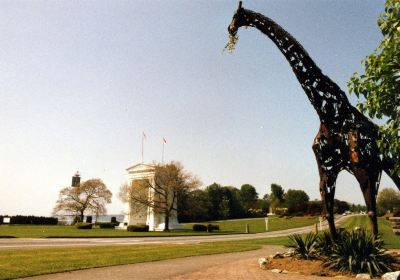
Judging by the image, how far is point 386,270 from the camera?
399 inches

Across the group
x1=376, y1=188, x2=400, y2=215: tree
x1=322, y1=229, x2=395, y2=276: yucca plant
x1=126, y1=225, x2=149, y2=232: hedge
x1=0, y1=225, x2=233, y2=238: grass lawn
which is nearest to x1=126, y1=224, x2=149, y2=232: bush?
x1=126, y1=225, x2=149, y2=232: hedge

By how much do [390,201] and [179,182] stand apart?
71.4 meters

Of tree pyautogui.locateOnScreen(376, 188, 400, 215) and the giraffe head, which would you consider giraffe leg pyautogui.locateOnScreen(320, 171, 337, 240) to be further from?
tree pyautogui.locateOnScreen(376, 188, 400, 215)

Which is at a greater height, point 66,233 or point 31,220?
point 31,220

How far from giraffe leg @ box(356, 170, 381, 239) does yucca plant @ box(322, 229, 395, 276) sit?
46cm

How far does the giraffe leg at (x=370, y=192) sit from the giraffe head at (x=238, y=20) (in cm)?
694

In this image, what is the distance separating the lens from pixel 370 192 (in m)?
11.4

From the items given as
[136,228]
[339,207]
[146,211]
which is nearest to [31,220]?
[146,211]

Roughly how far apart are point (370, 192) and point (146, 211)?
41.0m

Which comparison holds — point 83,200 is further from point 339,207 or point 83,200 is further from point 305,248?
point 339,207

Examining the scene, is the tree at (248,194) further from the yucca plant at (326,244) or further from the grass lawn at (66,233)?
the yucca plant at (326,244)

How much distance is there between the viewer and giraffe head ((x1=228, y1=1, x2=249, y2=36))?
13.1 meters

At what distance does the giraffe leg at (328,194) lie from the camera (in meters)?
11.4

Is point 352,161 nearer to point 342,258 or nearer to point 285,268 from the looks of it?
point 342,258
